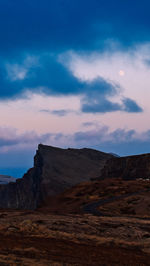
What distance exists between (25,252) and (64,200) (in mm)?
50247

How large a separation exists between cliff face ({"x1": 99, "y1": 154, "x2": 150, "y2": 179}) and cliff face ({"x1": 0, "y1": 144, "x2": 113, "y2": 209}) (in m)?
20.2

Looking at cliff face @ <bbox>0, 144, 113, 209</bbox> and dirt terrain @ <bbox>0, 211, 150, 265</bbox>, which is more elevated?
cliff face @ <bbox>0, 144, 113, 209</bbox>

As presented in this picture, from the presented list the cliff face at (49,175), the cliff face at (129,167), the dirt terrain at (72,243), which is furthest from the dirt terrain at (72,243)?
the cliff face at (49,175)

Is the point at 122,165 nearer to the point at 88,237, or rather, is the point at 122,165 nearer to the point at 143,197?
the point at 143,197

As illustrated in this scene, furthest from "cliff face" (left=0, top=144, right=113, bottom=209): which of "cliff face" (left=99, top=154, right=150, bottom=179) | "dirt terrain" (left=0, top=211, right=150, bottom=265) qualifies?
"dirt terrain" (left=0, top=211, right=150, bottom=265)

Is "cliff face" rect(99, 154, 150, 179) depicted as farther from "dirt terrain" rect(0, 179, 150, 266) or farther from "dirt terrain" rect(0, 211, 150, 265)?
"dirt terrain" rect(0, 211, 150, 265)

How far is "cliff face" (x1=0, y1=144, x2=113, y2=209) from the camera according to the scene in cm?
11562

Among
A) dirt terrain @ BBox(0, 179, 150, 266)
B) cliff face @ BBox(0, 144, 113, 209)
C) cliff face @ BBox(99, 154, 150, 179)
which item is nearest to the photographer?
dirt terrain @ BBox(0, 179, 150, 266)

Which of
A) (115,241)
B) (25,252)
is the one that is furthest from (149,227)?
(25,252)

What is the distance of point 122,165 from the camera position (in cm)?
10038

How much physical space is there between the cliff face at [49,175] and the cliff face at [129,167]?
2019 centimetres

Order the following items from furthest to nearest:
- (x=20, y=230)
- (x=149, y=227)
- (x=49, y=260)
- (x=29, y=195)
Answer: (x=29, y=195) < (x=149, y=227) < (x=20, y=230) < (x=49, y=260)

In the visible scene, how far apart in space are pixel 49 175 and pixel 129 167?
34214 millimetres

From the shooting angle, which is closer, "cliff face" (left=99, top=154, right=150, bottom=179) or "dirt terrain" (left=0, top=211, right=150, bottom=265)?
"dirt terrain" (left=0, top=211, right=150, bottom=265)
